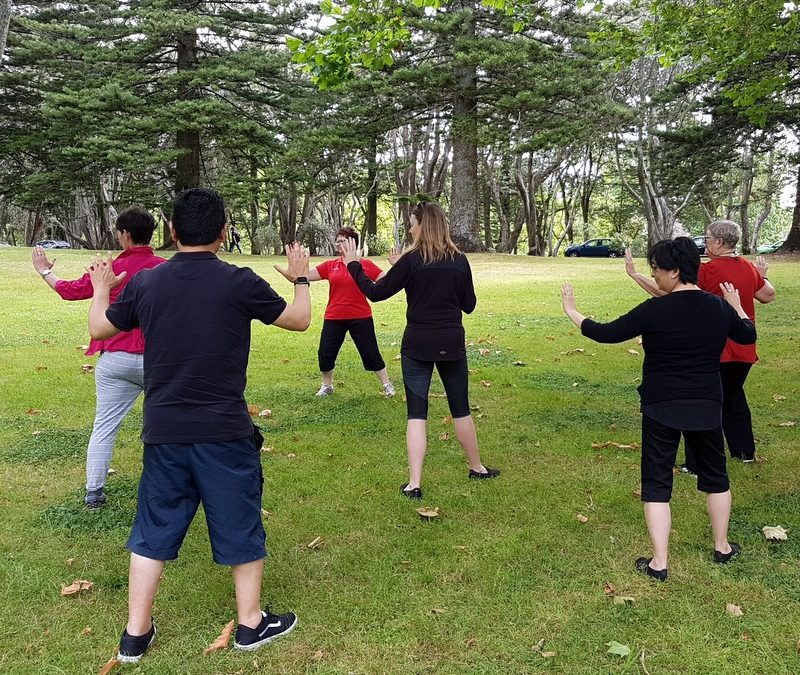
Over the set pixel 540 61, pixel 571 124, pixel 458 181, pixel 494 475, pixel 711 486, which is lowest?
pixel 494 475

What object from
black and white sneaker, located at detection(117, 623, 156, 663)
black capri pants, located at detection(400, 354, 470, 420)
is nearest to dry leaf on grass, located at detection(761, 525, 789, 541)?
black capri pants, located at detection(400, 354, 470, 420)

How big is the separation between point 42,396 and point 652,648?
6657 millimetres

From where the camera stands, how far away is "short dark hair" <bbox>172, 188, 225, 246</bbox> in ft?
9.94

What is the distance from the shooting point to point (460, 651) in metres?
3.17

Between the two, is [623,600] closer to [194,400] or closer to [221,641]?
[221,641]

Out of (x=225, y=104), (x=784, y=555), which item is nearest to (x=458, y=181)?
(x=225, y=104)

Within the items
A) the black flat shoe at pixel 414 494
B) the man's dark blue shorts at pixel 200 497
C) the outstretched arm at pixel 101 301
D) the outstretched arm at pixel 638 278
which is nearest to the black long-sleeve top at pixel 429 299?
the black flat shoe at pixel 414 494

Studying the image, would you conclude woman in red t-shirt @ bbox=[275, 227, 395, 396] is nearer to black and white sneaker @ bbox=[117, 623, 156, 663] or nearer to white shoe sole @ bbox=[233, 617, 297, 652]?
white shoe sole @ bbox=[233, 617, 297, 652]

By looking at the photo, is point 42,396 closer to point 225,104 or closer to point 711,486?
point 711,486

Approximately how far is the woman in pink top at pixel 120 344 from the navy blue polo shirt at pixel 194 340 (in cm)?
125

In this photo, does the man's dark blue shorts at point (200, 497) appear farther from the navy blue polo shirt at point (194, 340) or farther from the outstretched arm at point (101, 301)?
the outstretched arm at point (101, 301)

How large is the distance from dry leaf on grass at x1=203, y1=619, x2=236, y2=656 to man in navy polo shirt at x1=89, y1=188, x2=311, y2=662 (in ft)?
0.33

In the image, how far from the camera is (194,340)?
2965mm

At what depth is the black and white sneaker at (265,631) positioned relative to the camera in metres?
3.16
